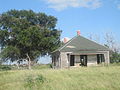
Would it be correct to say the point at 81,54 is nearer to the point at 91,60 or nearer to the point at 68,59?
the point at 68,59

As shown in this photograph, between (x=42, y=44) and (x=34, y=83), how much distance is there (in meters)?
31.9

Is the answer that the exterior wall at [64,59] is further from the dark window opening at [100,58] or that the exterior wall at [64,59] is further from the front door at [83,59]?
the dark window opening at [100,58]

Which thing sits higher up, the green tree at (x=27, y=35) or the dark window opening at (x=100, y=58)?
the green tree at (x=27, y=35)

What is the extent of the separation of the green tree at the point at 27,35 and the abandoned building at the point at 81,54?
27.1 ft

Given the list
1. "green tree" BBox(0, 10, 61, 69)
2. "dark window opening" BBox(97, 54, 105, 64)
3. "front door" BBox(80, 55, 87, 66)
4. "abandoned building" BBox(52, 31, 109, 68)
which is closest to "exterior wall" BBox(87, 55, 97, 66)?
"abandoned building" BBox(52, 31, 109, 68)

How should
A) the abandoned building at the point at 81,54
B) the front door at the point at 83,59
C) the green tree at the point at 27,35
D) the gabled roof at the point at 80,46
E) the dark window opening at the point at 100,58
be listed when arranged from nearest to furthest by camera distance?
the abandoned building at the point at 81,54 → the gabled roof at the point at 80,46 → the front door at the point at 83,59 → the dark window opening at the point at 100,58 → the green tree at the point at 27,35

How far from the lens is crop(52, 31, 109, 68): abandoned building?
34491 mm

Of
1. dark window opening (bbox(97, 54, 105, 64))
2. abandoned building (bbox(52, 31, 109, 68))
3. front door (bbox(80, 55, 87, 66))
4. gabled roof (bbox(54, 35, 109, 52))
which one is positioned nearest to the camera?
abandoned building (bbox(52, 31, 109, 68))

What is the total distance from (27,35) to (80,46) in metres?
10.1

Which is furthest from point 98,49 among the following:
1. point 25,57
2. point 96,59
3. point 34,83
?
point 34,83

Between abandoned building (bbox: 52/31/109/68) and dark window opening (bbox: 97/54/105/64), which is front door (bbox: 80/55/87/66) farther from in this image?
dark window opening (bbox: 97/54/105/64)

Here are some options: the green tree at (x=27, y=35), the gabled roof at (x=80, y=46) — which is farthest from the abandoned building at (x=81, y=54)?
the green tree at (x=27, y=35)

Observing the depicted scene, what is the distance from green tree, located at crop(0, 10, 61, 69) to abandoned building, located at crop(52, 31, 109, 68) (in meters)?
8.27

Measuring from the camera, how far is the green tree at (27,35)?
138ft
